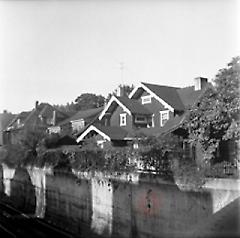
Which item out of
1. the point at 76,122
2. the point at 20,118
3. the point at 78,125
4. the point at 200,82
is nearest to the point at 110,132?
the point at 200,82

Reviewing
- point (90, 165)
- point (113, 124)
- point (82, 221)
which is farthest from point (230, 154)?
point (113, 124)

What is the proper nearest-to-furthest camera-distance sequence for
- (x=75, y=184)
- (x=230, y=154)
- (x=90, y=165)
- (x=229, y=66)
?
1. (x=229, y=66)
2. (x=230, y=154)
3. (x=90, y=165)
4. (x=75, y=184)

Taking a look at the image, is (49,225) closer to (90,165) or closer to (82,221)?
(82,221)

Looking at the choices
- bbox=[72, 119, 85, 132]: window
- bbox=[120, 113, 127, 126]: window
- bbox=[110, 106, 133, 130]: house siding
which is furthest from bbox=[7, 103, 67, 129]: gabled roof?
bbox=[120, 113, 127, 126]: window

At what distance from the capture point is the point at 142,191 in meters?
15.9

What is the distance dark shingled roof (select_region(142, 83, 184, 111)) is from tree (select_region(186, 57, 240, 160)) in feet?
45.5

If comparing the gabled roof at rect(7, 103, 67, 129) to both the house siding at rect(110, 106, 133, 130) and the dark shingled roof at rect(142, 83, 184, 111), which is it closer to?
the house siding at rect(110, 106, 133, 130)

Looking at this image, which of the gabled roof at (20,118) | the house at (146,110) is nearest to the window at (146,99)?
the house at (146,110)

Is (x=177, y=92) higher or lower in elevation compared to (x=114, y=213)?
higher

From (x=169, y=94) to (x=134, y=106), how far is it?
133 inches

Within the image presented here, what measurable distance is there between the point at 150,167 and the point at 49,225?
32.9ft

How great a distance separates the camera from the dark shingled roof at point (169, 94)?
30391mm

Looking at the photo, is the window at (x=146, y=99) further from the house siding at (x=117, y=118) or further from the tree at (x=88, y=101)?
the tree at (x=88, y=101)

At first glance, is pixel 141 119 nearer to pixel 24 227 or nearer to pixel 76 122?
pixel 24 227
